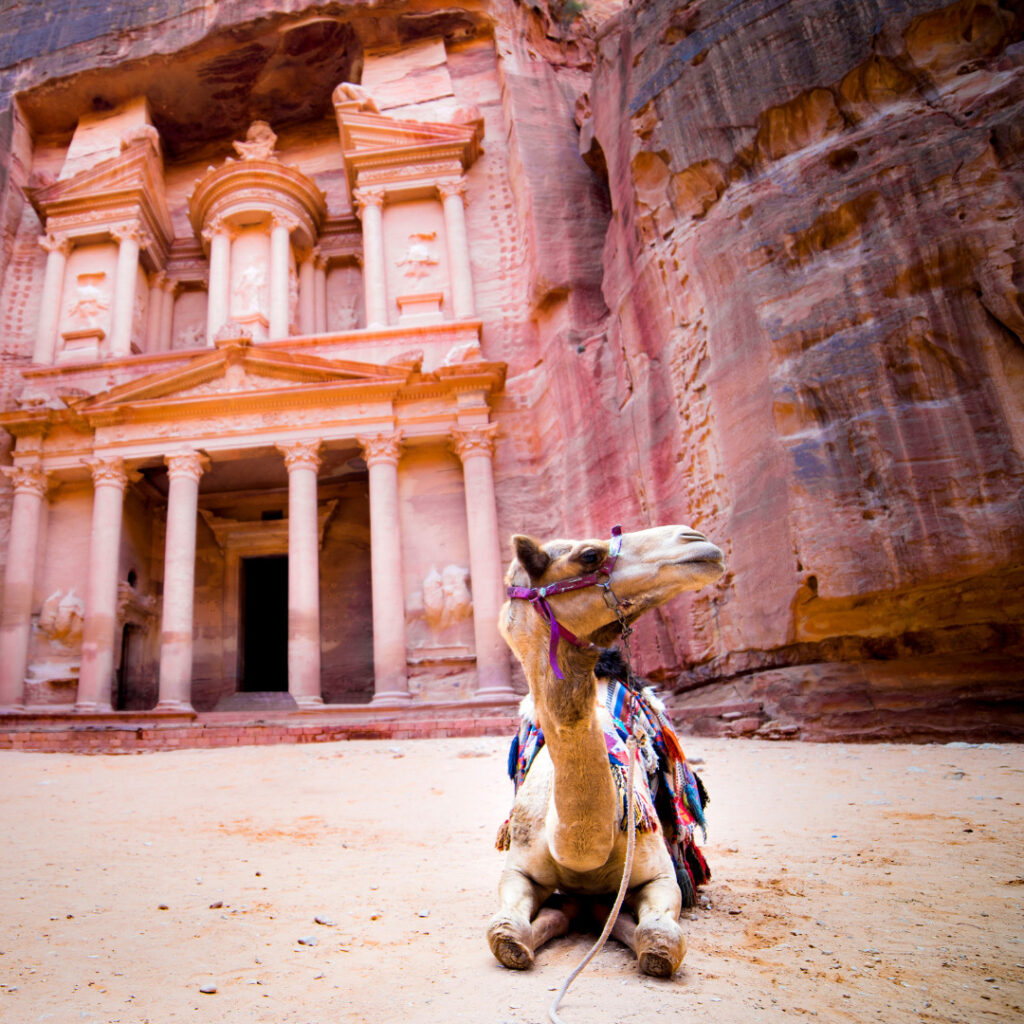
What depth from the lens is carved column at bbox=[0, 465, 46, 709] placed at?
56.2 ft

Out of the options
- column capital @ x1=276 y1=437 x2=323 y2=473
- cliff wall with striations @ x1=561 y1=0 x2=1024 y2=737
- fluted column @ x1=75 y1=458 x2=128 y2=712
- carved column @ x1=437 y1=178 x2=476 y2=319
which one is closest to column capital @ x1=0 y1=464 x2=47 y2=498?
fluted column @ x1=75 y1=458 x2=128 y2=712

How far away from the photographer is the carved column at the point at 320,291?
23047 mm

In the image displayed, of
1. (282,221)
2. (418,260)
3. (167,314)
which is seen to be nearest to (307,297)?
(282,221)

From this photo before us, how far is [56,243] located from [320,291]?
737cm

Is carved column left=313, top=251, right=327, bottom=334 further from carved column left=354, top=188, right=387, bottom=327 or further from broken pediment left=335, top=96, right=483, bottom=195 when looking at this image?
broken pediment left=335, top=96, right=483, bottom=195

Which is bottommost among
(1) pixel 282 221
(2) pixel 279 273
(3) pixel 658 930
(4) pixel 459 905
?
(4) pixel 459 905

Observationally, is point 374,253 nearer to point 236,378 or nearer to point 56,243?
point 236,378

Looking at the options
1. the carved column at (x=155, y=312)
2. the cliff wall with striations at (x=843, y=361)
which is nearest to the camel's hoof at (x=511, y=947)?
the cliff wall with striations at (x=843, y=361)

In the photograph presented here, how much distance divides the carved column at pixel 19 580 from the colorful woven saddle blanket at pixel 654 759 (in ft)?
54.7

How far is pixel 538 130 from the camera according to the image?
21219mm

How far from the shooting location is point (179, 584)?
17.1 m

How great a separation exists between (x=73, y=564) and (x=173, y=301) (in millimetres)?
9314

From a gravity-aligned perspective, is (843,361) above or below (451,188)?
below

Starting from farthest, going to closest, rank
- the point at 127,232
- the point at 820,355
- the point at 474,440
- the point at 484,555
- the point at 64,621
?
1. the point at 127,232
2. the point at 474,440
3. the point at 64,621
4. the point at 484,555
5. the point at 820,355
